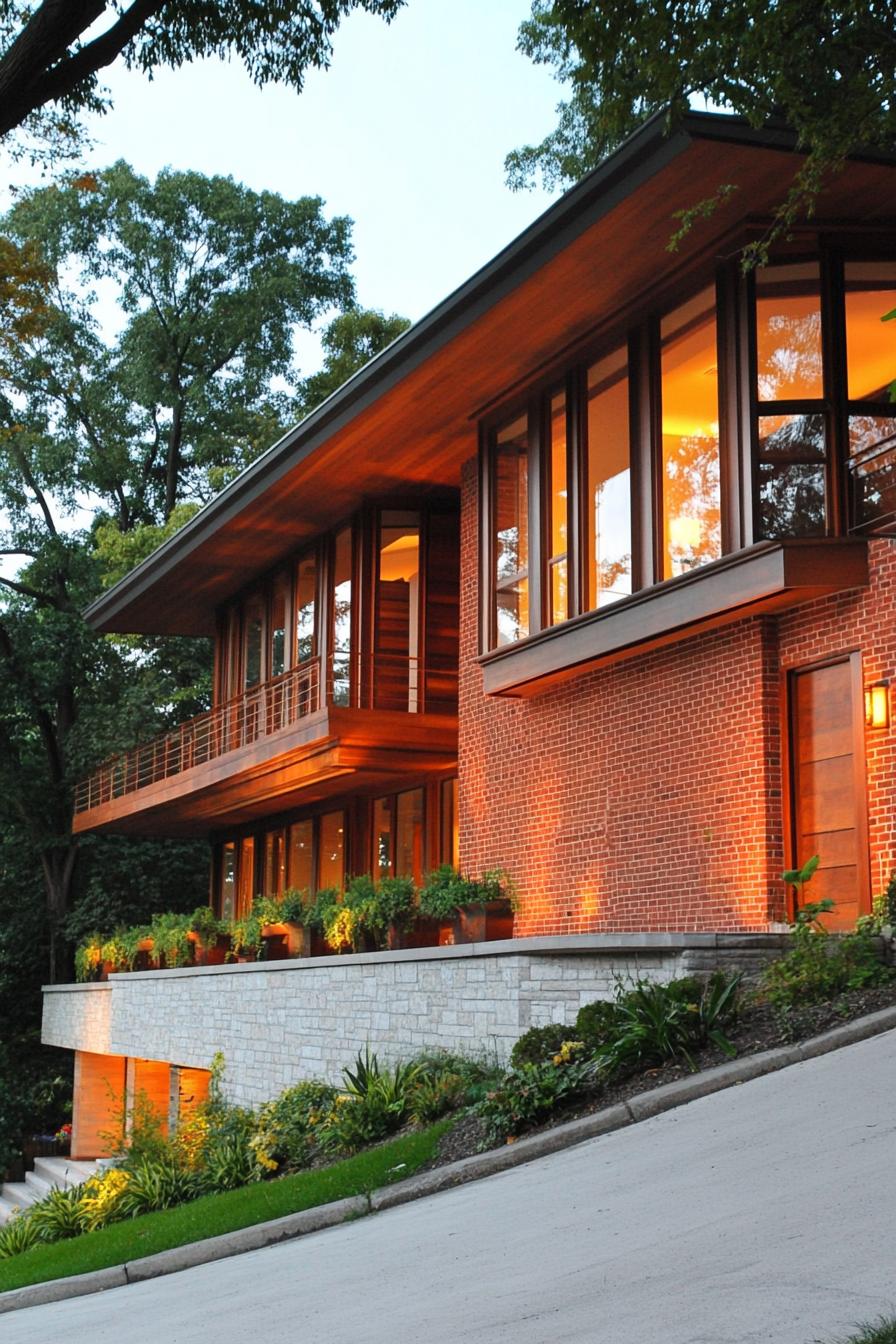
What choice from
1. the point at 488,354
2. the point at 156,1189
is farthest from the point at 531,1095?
the point at 488,354

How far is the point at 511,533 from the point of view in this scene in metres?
17.9

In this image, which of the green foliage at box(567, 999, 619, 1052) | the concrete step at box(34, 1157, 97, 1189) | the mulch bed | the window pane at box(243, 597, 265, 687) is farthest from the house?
Answer: the concrete step at box(34, 1157, 97, 1189)

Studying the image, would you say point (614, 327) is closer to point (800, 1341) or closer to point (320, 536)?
point (320, 536)

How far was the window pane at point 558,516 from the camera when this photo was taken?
1664cm

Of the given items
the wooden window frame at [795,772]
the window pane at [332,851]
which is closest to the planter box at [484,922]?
the wooden window frame at [795,772]

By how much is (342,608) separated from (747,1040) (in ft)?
45.3

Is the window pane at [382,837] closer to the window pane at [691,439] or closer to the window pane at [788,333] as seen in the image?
the window pane at [691,439]

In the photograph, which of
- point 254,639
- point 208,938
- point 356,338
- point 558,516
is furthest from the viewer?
point 356,338

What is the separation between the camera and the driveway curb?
998cm

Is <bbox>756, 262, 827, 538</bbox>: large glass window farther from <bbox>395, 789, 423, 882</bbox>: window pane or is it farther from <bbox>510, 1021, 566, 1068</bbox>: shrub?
<bbox>395, 789, 423, 882</bbox>: window pane

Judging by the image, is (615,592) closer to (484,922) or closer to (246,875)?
(484,922)

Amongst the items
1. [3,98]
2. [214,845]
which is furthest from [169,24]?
[214,845]

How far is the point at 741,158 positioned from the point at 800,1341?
9.89 m

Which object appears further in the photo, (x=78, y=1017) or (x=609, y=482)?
(x=78, y=1017)
